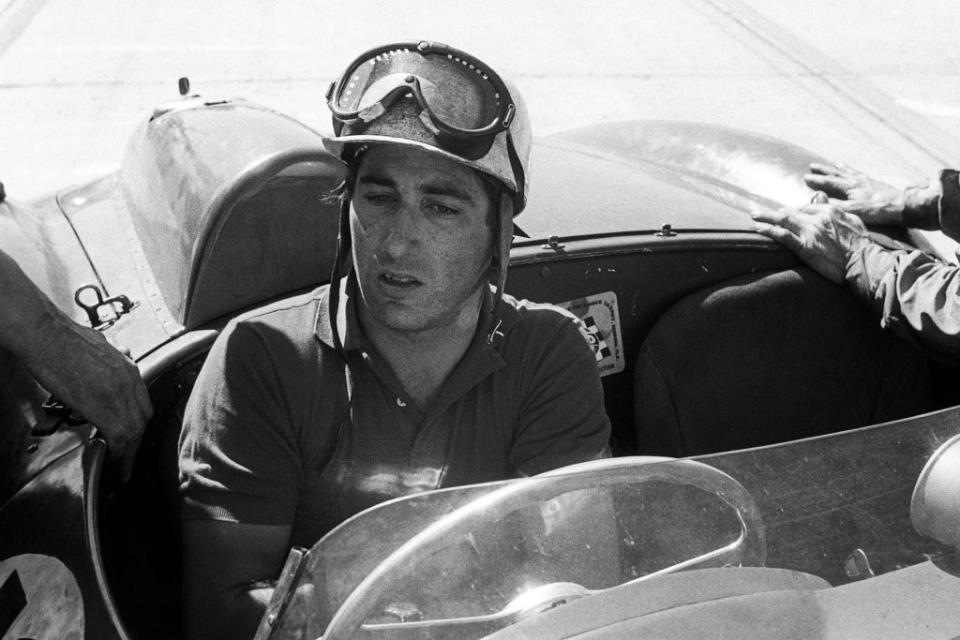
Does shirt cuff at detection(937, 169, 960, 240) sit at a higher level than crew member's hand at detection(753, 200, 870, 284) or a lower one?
higher

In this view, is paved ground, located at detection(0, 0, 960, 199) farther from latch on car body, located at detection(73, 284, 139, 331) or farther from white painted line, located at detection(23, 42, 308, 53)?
latch on car body, located at detection(73, 284, 139, 331)

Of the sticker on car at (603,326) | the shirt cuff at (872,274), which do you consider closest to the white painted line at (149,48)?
the sticker on car at (603,326)

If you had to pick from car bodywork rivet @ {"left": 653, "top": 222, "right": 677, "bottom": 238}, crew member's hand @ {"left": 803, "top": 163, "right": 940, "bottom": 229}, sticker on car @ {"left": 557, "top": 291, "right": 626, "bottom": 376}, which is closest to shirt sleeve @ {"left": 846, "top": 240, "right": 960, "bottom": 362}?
crew member's hand @ {"left": 803, "top": 163, "right": 940, "bottom": 229}

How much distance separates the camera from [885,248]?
3053 mm

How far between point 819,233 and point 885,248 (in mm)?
201

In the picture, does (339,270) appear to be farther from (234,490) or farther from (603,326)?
(603,326)

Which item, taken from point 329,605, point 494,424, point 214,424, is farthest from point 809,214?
point 329,605

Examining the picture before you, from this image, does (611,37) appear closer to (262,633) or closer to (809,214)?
(809,214)

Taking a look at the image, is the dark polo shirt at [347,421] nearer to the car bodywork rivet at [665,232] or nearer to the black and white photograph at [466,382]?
the black and white photograph at [466,382]

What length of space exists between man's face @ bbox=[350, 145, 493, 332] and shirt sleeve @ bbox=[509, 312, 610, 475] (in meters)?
0.23

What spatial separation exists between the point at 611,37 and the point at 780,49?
1367 millimetres

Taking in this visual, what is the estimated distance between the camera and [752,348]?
2.98 meters

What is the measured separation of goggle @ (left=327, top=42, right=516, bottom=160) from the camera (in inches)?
72.8

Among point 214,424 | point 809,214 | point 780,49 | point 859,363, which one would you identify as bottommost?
point 780,49
